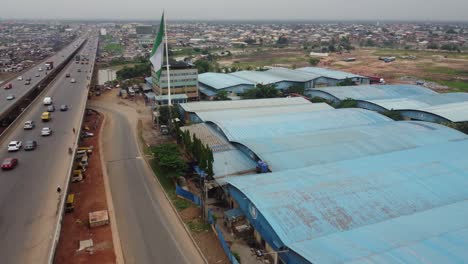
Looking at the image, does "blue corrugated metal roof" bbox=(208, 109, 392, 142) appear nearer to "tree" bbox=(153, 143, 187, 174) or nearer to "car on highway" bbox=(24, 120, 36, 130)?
"tree" bbox=(153, 143, 187, 174)

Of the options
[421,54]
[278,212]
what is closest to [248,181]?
[278,212]

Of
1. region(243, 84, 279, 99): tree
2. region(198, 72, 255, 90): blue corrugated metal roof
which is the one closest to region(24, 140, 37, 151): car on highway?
region(243, 84, 279, 99): tree

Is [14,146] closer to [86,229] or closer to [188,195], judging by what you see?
[86,229]

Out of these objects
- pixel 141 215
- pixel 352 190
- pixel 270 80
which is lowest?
pixel 141 215

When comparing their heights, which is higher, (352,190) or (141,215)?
(352,190)

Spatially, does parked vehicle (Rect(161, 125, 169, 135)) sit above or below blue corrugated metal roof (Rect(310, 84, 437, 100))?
below

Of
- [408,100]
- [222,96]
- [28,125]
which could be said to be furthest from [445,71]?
[28,125]
